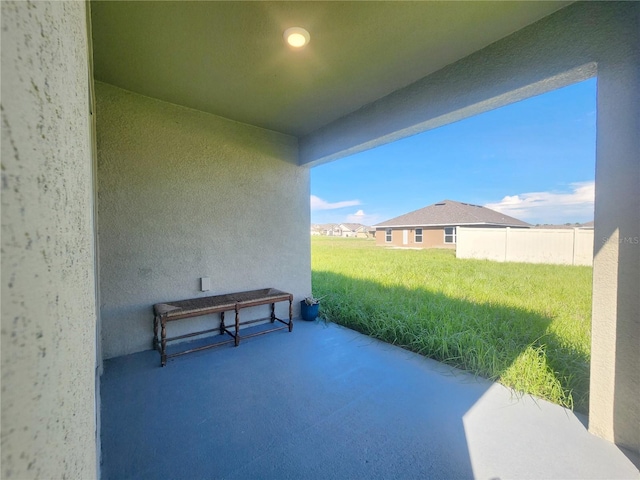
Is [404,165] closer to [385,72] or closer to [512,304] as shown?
[512,304]

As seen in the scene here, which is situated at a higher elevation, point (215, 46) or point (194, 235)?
point (215, 46)

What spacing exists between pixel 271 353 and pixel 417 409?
165 cm

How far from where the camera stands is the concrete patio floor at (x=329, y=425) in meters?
1.60

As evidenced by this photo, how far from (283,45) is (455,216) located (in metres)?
15.3

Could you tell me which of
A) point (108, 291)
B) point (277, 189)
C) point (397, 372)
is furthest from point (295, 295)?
point (108, 291)

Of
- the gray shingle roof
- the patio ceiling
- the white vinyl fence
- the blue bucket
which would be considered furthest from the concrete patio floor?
the gray shingle roof

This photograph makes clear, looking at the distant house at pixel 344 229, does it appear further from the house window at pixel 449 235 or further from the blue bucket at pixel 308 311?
the blue bucket at pixel 308 311

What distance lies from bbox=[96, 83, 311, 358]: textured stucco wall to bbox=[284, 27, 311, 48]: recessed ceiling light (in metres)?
1.79

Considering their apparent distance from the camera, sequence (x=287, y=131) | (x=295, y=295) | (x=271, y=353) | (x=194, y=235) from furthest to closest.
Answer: (x=295, y=295) < (x=287, y=131) < (x=194, y=235) < (x=271, y=353)

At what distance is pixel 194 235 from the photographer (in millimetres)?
3371

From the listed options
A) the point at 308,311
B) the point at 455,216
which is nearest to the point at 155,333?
the point at 308,311

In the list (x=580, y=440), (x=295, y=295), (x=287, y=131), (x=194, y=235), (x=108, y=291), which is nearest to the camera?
(x=580, y=440)

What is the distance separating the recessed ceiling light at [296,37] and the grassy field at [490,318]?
3.27 metres

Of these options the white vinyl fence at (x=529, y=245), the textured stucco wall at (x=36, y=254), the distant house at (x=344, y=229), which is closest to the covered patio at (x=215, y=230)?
the textured stucco wall at (x=36, y=254)
